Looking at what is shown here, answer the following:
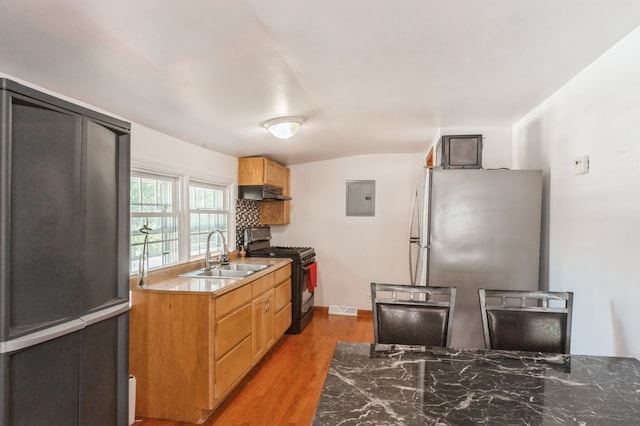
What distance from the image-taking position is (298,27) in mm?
1488

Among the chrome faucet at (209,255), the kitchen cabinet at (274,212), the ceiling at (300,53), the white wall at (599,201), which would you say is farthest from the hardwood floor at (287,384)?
the ceiling at (300,53)

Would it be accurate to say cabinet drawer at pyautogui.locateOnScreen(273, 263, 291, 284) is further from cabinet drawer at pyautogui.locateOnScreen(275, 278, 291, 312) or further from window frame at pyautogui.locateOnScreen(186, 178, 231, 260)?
window frame at pyautogui.locateOnScreen(186, 178, 231, 260)

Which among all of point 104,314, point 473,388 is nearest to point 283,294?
point 104,314

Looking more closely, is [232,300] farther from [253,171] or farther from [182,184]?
[253,171]

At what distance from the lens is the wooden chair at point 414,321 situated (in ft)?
5.52

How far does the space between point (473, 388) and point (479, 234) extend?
145 cm

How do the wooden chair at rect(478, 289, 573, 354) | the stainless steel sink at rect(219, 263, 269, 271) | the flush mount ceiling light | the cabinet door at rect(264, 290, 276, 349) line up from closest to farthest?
1. the wooden chair at rect(478, 289, 573, 354)
2. the flush mount ceiling light
3. the cabinet door at rect(264, 290, 276, 349)
4. the stainless steel sink at rect(219, 263, 269, 271)

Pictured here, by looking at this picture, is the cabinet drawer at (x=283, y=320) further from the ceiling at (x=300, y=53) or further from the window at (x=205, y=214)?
the ceiling at (x=300, y=53)

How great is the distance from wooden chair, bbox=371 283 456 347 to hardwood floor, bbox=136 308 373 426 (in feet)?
3.56

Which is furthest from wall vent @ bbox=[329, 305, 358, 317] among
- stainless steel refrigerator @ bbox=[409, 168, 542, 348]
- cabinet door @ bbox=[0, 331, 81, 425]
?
cabinet door @ bbox=[0, 331, 81, 425]

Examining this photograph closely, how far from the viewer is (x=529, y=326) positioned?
1631 mm

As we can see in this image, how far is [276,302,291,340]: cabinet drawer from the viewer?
3541 mm

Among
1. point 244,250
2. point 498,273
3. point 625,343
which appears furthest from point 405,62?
point 244,250

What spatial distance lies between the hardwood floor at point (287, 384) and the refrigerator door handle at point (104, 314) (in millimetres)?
1080
